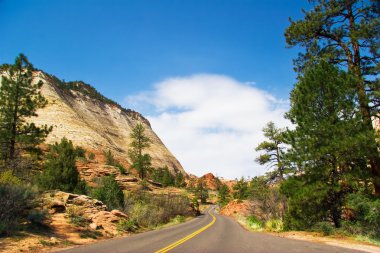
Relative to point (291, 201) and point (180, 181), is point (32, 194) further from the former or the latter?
point (180, 181)

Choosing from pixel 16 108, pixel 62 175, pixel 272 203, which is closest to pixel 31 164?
pixel 62 175

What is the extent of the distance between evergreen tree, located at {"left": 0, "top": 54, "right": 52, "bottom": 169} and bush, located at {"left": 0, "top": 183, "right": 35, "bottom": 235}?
12894 mm

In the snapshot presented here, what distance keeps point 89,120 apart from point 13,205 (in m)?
89.8

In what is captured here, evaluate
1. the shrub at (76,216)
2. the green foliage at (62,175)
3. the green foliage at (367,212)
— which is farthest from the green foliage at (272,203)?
the green foliage at (62,175)

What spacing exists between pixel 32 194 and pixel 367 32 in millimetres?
19007

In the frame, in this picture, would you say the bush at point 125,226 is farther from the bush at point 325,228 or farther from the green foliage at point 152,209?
the bush at point 325,228

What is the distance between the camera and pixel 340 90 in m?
14.9

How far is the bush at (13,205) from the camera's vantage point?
13320 millimetres

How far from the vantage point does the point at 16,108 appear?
27.3m

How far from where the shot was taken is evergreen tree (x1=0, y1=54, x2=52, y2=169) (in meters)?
26.8

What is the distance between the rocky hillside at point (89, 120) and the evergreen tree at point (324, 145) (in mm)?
67600

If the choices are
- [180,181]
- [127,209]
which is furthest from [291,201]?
[180,181]

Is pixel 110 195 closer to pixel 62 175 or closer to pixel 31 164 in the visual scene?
pixel 62 175

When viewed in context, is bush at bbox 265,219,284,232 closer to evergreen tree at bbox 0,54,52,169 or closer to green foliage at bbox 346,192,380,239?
green foliage at bbox 346,192,380,239
